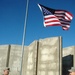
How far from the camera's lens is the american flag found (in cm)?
1081

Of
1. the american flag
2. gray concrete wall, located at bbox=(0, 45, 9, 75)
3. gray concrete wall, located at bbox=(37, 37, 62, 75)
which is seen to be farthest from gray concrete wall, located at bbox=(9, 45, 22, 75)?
the american flag

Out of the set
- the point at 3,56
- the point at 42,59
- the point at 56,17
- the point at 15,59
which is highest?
the point at 56,17

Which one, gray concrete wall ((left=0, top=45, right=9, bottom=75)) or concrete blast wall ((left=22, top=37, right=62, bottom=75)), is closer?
concrete blast wall ((left=22, top=37, right=62, bottom=75))

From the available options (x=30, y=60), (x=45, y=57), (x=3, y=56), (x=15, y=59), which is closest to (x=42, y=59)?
(x=45, y=57)

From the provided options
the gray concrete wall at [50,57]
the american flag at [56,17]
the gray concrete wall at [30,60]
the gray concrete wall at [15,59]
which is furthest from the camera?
the gray concrete wall at [15,59]

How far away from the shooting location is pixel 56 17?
1098 centimetres

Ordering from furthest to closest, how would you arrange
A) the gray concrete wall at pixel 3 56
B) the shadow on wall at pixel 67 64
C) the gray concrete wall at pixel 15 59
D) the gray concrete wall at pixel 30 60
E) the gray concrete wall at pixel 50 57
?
the gray concrete wall at pixel 3 56, the gray concrete wall at pixel 15 59, the shadow on wall at pixel 67 64, the gray concrete wall at pixel 30 60, the gray concrete wall at pixel 50 57

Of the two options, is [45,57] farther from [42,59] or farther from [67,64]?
[67,64]

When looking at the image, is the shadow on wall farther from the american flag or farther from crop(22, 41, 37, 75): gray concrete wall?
the american flag

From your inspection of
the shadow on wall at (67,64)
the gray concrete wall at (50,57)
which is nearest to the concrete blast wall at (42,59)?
the gray concrete wall at (50,57)

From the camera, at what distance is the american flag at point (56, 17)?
35.5 ft

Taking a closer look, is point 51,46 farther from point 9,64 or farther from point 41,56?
point 9,64

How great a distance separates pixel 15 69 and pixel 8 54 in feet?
3.56

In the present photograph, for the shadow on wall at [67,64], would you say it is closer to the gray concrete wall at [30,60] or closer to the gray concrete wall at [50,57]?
the gray concrete wall at [50,57]
